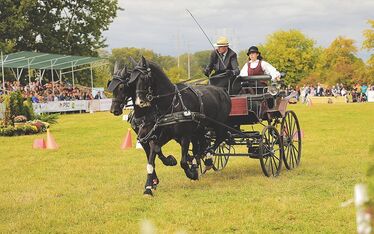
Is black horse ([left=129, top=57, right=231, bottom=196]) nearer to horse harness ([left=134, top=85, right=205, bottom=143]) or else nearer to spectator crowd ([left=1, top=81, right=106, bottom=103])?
horse harness ([left=134, top=85, right=205, bottom=143])

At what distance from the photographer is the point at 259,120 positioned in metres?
10.2

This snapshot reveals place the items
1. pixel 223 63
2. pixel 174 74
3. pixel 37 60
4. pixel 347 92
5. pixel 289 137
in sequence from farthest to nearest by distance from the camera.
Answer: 1. pixel 174 74
2. pixel 347 92
3. pixel 37 60
4. pixel 289 137
5. pixel 223 63

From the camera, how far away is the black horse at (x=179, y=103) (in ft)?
27.7

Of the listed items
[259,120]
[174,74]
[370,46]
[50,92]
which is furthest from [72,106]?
[370,46]

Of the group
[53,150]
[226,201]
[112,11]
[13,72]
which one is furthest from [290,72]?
[226,201]

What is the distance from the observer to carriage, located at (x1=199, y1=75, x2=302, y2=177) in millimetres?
9984

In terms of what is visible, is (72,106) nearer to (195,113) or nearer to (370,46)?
(195,113)

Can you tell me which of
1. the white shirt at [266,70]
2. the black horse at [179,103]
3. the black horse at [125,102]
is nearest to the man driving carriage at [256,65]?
the white shirt at [266,70]

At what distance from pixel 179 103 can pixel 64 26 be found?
139 ft

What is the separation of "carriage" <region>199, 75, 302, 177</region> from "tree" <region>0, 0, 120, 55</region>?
123ft

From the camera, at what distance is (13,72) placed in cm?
4525

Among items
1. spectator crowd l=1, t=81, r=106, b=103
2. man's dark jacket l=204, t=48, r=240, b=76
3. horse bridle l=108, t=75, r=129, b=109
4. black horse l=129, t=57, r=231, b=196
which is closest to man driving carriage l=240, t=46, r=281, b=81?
man's dark jacket l=204, t=48, r=240, b=76

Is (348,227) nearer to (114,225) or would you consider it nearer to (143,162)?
(114,225)

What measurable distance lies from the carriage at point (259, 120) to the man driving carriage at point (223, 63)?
0.72 feet
